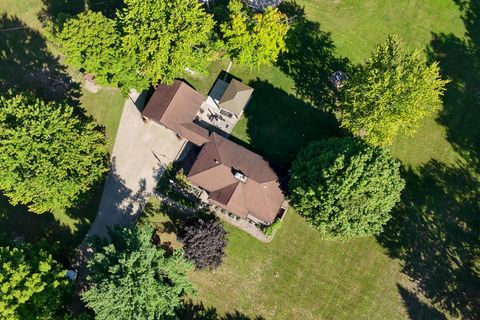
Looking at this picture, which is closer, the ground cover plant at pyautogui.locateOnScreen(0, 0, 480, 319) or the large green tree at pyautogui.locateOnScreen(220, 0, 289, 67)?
the large green tree at pyautogui.locateOnScreen(220, 0, 289, 67)

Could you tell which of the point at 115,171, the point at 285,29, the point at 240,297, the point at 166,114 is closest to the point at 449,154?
the point at 285,29

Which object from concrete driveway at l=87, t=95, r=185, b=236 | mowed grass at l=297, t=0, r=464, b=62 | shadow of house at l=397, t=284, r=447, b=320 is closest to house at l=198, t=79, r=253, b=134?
concrete driveway at l=87, t=95, r=185, b=236

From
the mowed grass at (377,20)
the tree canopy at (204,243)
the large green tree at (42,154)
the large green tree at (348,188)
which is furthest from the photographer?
the mowed grass at (377,20)

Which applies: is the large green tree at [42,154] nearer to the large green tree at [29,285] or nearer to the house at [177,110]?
the large green tree at [29,285]

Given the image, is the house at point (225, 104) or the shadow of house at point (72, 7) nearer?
the house at point (225, 104)

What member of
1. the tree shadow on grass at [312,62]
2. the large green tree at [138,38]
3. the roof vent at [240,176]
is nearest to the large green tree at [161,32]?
the large green tree at [138,38]

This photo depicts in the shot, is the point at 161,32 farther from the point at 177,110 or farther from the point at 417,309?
the point at 417,309

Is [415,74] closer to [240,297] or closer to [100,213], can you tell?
[240,297]

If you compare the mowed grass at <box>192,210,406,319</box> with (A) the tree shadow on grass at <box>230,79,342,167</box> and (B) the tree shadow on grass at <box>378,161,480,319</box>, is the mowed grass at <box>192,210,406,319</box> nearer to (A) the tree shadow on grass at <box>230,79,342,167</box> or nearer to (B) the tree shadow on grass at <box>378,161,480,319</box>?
(B) the tree shadow on grass at <box>378,161,480,319</box>
